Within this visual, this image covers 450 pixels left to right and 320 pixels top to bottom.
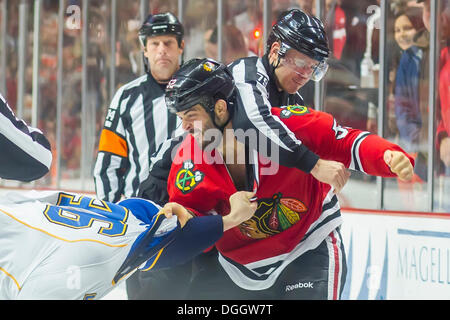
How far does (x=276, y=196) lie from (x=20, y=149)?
0.97m

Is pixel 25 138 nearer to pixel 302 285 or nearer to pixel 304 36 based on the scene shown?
pixel 304 36

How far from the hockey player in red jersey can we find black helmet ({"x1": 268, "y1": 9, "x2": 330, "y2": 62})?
→ 213 millimetres

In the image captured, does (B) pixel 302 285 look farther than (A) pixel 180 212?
Yes

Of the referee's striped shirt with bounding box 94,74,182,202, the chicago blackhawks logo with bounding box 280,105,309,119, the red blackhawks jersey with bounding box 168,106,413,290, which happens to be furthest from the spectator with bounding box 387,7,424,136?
the chicago blackhawks logo with bounding box 280,105,309,119

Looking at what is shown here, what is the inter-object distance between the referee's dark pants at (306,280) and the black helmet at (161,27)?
132 centimetres

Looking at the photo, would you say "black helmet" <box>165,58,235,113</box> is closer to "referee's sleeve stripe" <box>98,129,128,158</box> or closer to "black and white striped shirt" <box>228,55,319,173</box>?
"black and white striped shirt" <box>228,55,319,173</box>

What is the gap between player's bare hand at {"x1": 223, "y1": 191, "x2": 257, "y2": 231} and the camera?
2377mm

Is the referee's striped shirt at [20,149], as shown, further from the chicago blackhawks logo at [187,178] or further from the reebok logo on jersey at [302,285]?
the reebok logo on jersey at [302,285]

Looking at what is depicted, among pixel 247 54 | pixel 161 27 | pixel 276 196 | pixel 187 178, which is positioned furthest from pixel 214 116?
pixel 247 54

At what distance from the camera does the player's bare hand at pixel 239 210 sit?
2.38 metres

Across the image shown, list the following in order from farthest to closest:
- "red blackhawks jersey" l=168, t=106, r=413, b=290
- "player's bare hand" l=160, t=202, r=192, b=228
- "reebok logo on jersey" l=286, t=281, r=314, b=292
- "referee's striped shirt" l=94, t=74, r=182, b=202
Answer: "referee's striped shirt" l=94, t=74, r=182, b=202 → "reebok logo on jersey" l=286, t=281, r=314, b=292 → "red blackhawks jersey" l=168, t=106, r=413, b=290 → "player's bare hand" l=160, t=202, r=192, b=228

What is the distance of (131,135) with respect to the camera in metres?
3.52

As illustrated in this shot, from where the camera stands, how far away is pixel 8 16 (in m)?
8.58

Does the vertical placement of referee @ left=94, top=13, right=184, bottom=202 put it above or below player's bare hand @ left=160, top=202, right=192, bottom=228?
above
